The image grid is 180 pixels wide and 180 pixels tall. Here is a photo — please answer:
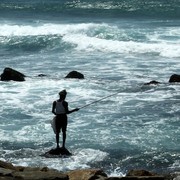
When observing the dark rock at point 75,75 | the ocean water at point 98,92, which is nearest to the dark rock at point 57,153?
the ocean water at point 98,92

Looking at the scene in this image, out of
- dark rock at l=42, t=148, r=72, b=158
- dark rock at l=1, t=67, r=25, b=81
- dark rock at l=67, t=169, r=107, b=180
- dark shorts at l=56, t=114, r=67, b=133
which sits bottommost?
dark rock at l=42, t=148, r=72, b=158

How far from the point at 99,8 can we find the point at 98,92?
107ft

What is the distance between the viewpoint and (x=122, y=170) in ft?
40.0

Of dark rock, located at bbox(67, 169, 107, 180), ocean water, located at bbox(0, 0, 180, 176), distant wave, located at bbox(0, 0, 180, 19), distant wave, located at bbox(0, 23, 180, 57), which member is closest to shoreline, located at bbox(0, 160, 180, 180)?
dark rock, located at bbox(67, 169, 107, 180)

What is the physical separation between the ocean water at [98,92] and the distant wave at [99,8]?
9.89ft

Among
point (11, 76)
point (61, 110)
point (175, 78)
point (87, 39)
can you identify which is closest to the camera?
point (61, 110)

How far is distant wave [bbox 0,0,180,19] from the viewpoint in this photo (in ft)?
→ 156

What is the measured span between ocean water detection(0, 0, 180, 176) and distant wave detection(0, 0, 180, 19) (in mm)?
3013

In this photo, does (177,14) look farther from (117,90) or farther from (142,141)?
(142,141)

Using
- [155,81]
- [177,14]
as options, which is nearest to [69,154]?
[155,81]

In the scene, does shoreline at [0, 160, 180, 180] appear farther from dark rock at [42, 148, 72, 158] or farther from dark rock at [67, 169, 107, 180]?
dark rock at [42, 148, 72, 158]

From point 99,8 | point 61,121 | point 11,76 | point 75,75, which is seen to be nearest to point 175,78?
point 75,75

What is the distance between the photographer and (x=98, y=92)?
65.8 ft

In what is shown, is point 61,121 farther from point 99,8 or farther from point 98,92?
point 99,8
